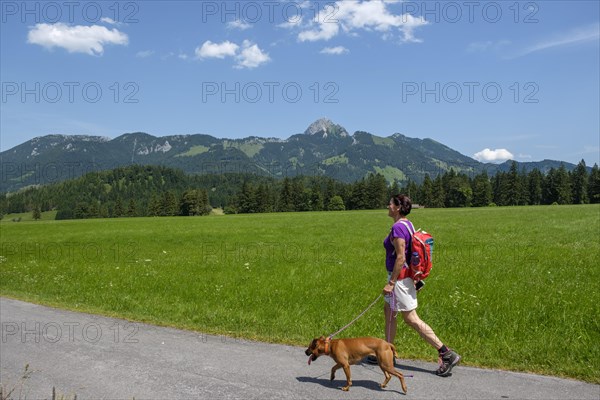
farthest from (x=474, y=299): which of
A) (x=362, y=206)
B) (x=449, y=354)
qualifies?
(x=362, y=206)

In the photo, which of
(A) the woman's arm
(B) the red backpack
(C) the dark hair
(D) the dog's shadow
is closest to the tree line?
(C) the dark hair

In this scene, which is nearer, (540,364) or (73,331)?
(540,364)

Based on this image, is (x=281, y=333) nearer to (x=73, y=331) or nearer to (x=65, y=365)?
(x=65, y=365)

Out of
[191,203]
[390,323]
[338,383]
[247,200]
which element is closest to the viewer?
[338,383]

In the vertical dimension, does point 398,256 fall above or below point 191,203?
below

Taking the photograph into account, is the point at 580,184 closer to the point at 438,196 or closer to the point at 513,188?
the point at 513,188

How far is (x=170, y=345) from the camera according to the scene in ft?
27.0

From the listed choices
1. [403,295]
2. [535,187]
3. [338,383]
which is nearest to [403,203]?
[403,295]

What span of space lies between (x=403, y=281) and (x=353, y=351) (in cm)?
139

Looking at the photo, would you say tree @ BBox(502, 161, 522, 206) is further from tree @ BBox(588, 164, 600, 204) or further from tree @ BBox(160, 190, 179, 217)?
tree @ BBox(160, 190, 179, 217)

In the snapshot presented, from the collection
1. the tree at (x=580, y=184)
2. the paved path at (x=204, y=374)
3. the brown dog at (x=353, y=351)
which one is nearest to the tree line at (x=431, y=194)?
the tree at (x=580, y=184)

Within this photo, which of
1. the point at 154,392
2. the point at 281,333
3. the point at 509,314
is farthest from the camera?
the point at 509,314

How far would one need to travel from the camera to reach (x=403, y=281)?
259 inches

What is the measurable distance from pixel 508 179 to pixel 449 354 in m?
139
